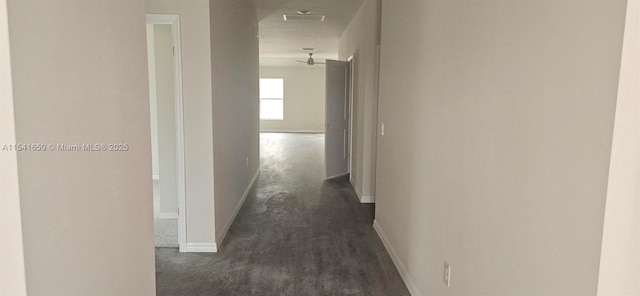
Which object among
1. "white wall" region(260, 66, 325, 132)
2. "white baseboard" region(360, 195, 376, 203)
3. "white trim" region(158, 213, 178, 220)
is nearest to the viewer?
"white trim" region(158, 213, 178, 220)

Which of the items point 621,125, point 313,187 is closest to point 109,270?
point 621,125

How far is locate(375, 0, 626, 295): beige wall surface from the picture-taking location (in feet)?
3.62

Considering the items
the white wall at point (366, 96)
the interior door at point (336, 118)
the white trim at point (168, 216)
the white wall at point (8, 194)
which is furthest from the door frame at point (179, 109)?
the interior door at point (336, 118)

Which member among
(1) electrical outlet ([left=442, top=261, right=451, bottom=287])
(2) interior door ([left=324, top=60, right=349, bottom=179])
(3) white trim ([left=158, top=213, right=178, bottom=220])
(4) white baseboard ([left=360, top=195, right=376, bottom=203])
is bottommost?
(3) white trim ([left=158, top=213, right=178, bottom=220])

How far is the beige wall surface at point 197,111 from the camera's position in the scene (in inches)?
131

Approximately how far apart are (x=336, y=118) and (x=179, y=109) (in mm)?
3820

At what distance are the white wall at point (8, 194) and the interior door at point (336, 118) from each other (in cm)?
576

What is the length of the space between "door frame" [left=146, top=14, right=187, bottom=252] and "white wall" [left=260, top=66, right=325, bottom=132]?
11.6 metres

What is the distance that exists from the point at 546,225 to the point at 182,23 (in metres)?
2.97

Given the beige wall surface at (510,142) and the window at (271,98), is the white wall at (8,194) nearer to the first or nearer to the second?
the beige wall surface at (510,142)

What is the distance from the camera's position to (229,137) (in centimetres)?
429

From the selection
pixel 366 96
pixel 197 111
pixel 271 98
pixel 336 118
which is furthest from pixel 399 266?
pixel 271 98

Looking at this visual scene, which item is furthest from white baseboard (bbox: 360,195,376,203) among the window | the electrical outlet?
the window

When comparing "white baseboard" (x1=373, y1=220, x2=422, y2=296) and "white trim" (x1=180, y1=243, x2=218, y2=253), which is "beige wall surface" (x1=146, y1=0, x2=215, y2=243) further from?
"white baseboard" (x1=373, y1=220, x2=422, y2=296)
